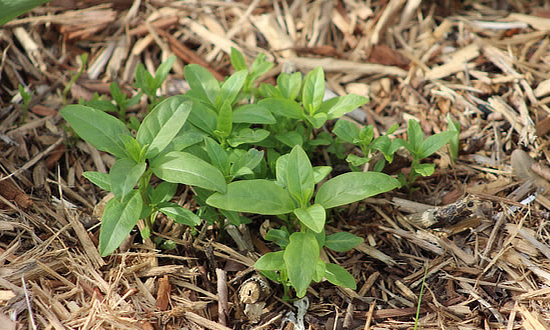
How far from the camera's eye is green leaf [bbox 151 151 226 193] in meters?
1.76

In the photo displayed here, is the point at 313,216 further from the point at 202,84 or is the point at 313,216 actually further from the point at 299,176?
the point at 202,84

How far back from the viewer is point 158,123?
1956 mm

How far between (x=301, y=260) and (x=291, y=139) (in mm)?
673

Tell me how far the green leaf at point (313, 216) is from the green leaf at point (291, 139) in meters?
0.44

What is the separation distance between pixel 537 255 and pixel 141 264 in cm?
176

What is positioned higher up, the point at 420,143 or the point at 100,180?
the point at 100,180

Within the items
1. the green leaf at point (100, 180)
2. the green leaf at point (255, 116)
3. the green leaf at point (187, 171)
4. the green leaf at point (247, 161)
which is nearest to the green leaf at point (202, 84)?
the green leaf at point (255, 116)

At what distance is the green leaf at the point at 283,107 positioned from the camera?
223cm

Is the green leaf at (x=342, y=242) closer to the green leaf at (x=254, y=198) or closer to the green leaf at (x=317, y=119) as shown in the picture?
the green leaf at (x=254, y=198)

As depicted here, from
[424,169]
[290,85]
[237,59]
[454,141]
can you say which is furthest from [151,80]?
[454,141]

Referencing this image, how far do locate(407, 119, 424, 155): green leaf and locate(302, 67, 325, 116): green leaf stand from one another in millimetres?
442

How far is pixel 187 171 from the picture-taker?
1802 mm

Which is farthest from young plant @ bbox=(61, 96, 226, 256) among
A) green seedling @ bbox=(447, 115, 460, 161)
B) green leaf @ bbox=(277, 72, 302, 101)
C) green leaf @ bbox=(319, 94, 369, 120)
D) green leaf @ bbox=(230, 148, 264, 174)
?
green seedling @ bbox=(447, 115, 460, 161)

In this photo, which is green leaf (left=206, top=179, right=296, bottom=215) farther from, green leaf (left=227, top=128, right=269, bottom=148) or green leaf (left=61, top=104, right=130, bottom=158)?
green leaf (left=61, top=104, right=130, bottom=158)
